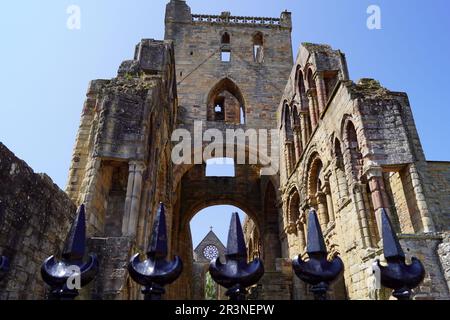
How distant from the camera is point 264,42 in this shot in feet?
65.6

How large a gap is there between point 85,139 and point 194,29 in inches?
516

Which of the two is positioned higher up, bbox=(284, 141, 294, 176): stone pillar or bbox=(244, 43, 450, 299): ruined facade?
bbox=(284, 141, 294, 176): stone pillar

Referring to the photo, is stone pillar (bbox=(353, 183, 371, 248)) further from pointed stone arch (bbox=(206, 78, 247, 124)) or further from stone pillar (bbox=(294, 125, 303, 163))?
pointed stone arch (bbox=(206, 78, 247, 124))

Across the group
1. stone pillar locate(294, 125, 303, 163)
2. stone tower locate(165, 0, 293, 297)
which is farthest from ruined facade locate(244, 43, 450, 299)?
stone tower locate(165, 0, 293, 297)

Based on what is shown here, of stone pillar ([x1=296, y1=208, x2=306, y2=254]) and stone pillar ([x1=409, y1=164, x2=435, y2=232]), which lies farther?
stone pillar ([x1=296, y1=208, x2=306, y2=254])

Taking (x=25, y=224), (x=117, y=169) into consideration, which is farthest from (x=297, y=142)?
(x=25, y=224)

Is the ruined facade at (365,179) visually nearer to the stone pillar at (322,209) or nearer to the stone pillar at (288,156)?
the stone pillar at (322,209)

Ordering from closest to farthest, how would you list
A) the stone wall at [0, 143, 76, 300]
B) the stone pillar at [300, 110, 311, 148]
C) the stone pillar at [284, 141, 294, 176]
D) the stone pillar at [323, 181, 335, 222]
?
the stone wall at [0, 143, 76, 300] → the stone pillar at [323, 181, 335, 222] → the stone pillar at [300, 110, 311, 148] → the stone pillar at [284, 141, 294, 176]

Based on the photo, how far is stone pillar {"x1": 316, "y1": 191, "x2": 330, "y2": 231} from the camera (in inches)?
427

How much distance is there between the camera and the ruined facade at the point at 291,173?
604cm

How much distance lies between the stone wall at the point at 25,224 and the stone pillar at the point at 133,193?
219cm

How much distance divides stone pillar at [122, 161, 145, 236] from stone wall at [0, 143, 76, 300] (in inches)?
86.0
